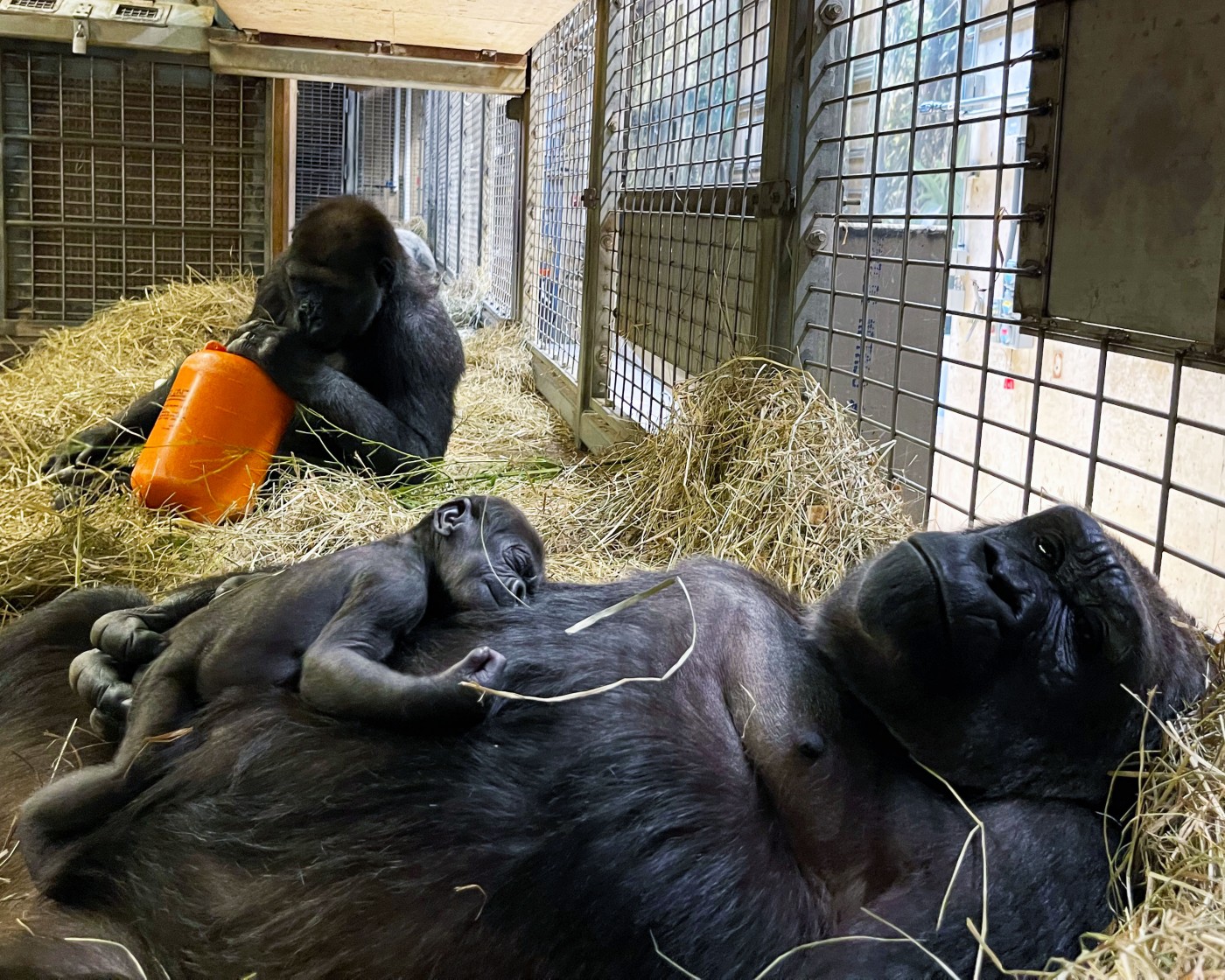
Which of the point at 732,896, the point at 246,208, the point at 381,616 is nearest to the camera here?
the point at 732,896

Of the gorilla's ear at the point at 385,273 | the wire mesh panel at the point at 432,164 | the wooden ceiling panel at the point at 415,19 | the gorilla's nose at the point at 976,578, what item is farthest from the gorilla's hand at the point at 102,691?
the wire mesh panel at the point at 432,164

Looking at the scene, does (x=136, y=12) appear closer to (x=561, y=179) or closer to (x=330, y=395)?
(x=561, y=179)

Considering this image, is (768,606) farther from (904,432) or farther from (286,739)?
(904,432)

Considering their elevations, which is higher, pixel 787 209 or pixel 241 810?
pixel 787 209

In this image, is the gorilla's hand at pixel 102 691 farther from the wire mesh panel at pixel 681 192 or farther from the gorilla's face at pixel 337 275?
the gorilla's face at pixel 337 275

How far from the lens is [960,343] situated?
370 centimetres

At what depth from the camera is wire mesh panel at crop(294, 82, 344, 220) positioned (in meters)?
13.4

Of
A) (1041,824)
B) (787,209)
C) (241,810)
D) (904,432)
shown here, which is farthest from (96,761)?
(787,209)

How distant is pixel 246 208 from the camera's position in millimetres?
7867

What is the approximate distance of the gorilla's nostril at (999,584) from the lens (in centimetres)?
150

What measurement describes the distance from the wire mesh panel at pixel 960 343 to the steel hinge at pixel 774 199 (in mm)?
49

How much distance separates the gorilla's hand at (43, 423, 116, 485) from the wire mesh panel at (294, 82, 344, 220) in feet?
32.1

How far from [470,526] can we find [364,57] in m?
5.69

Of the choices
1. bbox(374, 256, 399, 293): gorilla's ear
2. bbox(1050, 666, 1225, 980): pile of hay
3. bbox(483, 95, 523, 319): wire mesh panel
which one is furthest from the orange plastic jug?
bbox(483, 95, 523, 319): wire mesh panel
